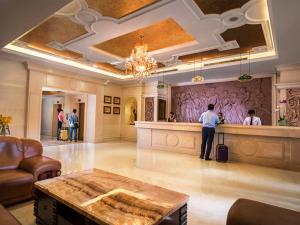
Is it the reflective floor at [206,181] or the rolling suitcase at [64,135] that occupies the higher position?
the rolling suitcase at [64,135]

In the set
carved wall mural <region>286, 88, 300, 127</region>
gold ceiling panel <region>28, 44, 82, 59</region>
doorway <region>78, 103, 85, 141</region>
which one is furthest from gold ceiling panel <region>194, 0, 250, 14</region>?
doorway <region>78, 103, 85, 141</region>

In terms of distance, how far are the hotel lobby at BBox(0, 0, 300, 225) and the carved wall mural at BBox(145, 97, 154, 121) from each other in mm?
85

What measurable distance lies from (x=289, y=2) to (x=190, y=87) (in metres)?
6.59

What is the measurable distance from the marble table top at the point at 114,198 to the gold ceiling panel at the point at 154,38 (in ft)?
12.0

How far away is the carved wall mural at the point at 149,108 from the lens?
395 inches

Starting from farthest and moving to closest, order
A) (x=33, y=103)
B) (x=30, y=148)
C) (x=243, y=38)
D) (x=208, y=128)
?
(x=33, y=103), (x=208, y=128), (x=243, y=38), (x=30, y=148)

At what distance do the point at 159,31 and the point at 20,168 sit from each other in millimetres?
4171

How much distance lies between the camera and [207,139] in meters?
6.17

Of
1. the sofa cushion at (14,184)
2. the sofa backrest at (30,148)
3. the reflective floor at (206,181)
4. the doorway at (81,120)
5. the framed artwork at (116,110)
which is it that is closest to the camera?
the sofa cushion at (14,184)

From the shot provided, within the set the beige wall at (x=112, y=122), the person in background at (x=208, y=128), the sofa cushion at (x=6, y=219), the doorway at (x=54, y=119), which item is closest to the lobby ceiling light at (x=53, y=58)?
the beige wall at (x=112, y=122)

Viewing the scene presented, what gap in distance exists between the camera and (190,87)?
31.1 ft

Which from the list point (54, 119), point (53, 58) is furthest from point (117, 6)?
point (54, 119)

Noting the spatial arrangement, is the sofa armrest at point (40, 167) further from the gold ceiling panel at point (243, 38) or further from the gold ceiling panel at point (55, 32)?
the gold ceiling panel at point (243, 38)

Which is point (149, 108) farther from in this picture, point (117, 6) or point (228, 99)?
point (117, 6)
